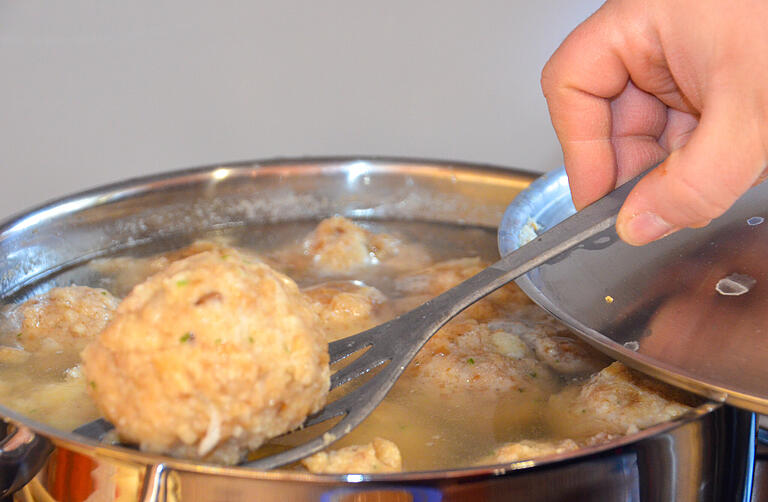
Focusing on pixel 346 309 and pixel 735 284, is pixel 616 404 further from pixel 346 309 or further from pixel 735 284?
pixel 346 309

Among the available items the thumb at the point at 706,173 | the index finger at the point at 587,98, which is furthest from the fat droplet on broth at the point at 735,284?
the index finger at the point at 587,98

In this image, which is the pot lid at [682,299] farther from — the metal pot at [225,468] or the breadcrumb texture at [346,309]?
the breadcrumb texture at [346,309]

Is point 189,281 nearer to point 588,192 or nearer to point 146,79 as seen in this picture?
point 588,192

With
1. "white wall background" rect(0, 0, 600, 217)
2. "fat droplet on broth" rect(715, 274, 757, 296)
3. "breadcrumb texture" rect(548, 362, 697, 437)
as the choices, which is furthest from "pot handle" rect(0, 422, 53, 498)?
"white wall background" rect(0, 0, 600, 217)

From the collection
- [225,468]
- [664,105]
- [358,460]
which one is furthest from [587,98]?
[225,468]

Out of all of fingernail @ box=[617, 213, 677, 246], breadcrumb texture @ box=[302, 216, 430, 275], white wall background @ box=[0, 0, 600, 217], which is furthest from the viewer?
white wall background @ box=[0, 0, 600, 217]

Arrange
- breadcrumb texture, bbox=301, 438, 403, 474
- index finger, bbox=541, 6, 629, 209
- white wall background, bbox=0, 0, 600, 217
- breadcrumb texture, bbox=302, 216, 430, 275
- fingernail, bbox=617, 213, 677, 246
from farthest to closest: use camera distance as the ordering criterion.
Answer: white wall background, bbox=0, 0, 600, 217 → breadcrumb texture, bbox=302, 216, 430, 275 → index finger, bbox=541, 6, 629, 209 → fingernail, bbox=617, 213, 677, 246 → breadcrumb texture, bbox=301, 438, 403, 474

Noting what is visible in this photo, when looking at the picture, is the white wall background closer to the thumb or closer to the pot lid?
the pot lid
